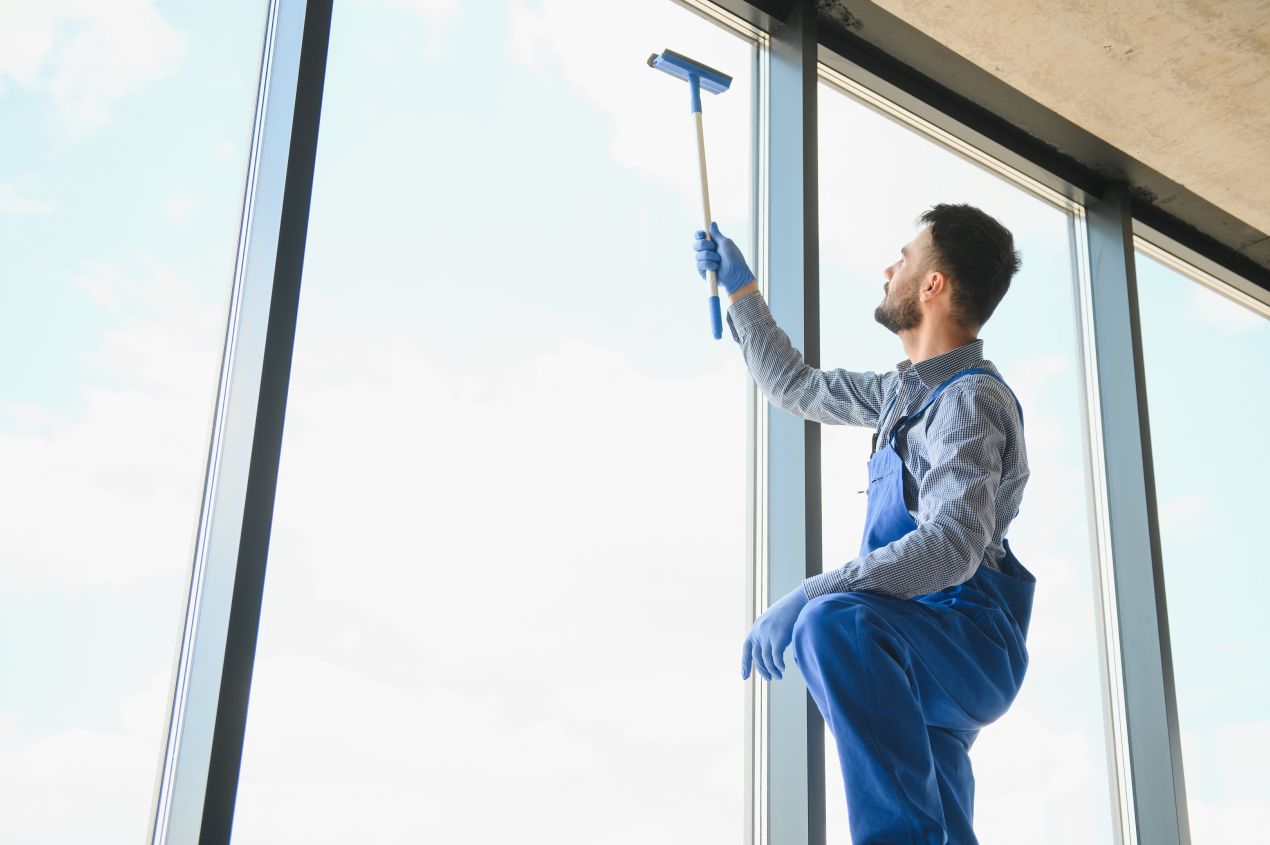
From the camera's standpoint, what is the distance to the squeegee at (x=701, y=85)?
2158 millimetres

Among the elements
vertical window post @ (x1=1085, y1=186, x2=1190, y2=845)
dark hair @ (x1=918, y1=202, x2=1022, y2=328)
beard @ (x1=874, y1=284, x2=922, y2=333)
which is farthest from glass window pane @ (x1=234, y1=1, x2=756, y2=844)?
vertical window post @ (x1=1085, y1=186, x2=1190, y2=845)

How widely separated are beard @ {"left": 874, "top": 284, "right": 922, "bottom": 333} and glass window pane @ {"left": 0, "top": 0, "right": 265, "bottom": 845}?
112cm

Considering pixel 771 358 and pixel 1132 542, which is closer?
pixel 771 358

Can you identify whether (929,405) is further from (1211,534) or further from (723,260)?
(1211,534)

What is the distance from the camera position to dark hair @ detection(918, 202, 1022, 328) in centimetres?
210

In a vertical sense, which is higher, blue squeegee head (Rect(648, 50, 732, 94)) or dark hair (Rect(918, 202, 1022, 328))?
blue squeegee head (Rect(648, 50, 732, 94))

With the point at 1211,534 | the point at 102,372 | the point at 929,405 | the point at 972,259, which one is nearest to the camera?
the point at 102,372

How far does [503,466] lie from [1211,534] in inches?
100

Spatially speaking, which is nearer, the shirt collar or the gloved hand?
the shirt collar

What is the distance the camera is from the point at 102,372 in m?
1.79

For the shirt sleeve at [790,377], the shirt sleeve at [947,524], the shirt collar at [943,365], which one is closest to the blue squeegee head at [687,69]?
the shirt sleeve at [790,377]

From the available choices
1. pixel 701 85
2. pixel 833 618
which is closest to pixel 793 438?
pixel 701 85

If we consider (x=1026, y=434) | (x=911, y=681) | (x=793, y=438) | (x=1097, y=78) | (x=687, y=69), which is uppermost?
(x=1097, y=78)

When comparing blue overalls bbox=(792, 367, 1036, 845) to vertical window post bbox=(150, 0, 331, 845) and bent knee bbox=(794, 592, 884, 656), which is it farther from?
vertical window post bbox=(150, 0, 331, 845)
